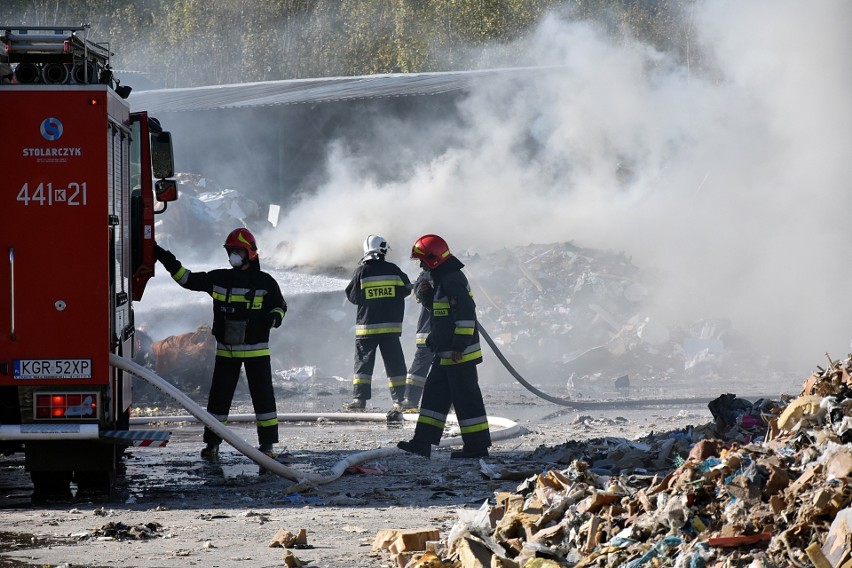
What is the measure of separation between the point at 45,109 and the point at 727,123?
18407 millimetres

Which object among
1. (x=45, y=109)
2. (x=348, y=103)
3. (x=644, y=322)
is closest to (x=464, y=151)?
(x=348, y=103)

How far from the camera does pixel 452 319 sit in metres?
8.98

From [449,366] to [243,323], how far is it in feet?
5.30

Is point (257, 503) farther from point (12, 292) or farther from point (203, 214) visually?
point (203, 214)

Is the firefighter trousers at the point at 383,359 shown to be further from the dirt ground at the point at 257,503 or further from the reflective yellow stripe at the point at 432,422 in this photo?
the reflective yellow stripe at the point at 432,422

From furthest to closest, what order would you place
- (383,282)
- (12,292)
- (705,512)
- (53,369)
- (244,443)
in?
(383,282), (244,443), (53,369), (12,292), (705,512)

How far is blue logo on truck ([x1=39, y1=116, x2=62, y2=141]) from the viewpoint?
22.0 feet

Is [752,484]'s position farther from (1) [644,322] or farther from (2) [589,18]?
(2) [589,18]

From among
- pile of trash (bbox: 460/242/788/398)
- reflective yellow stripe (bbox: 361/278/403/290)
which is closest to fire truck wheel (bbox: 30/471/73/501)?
reflective yellow stripe (bbox: 361/278/403/290)

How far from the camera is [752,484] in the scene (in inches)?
184

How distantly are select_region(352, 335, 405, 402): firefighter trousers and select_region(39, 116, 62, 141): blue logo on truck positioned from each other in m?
5.67

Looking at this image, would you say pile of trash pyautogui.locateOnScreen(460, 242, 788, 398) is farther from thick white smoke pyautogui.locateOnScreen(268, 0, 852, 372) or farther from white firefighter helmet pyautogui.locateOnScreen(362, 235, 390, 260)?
white firefighter helmet pyautogui.locateOnScreen(362, 235, 390, 260)

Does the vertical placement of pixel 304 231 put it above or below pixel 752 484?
above

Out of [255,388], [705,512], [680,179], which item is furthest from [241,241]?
[680,179]
